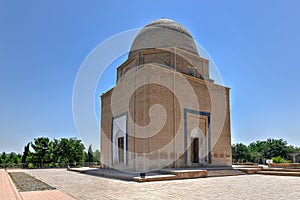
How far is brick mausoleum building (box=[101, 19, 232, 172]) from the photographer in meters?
12.6

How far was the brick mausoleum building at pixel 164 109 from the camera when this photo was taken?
12.6 meters

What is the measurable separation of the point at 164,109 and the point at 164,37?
5.97m

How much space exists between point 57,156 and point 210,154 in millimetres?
16068

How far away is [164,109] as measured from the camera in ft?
42.5

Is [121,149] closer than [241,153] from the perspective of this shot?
Yes

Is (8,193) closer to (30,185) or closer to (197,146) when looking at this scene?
(30,185)

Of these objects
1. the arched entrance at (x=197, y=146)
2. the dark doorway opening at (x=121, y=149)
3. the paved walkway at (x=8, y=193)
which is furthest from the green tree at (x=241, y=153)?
the paved walkway at (x=8, y=193)

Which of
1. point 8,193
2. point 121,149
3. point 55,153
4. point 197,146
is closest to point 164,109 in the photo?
point 197,146

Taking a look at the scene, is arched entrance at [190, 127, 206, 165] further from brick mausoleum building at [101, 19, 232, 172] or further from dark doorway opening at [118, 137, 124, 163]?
dark doorway opening at [118, 137, 124, 163]

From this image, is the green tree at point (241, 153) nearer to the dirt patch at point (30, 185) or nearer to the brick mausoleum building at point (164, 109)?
the brick mausoleum building at point (164, 109)

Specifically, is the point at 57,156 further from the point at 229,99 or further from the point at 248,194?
the point at 248,194

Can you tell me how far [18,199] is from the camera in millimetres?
5691

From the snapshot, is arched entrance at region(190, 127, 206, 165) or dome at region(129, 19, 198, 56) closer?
arched entrance at region(190, 127, 206, 165)

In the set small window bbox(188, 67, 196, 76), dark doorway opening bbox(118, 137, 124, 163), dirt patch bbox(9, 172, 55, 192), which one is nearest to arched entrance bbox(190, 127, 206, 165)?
small window bbox(188, 67, 196, 76)
